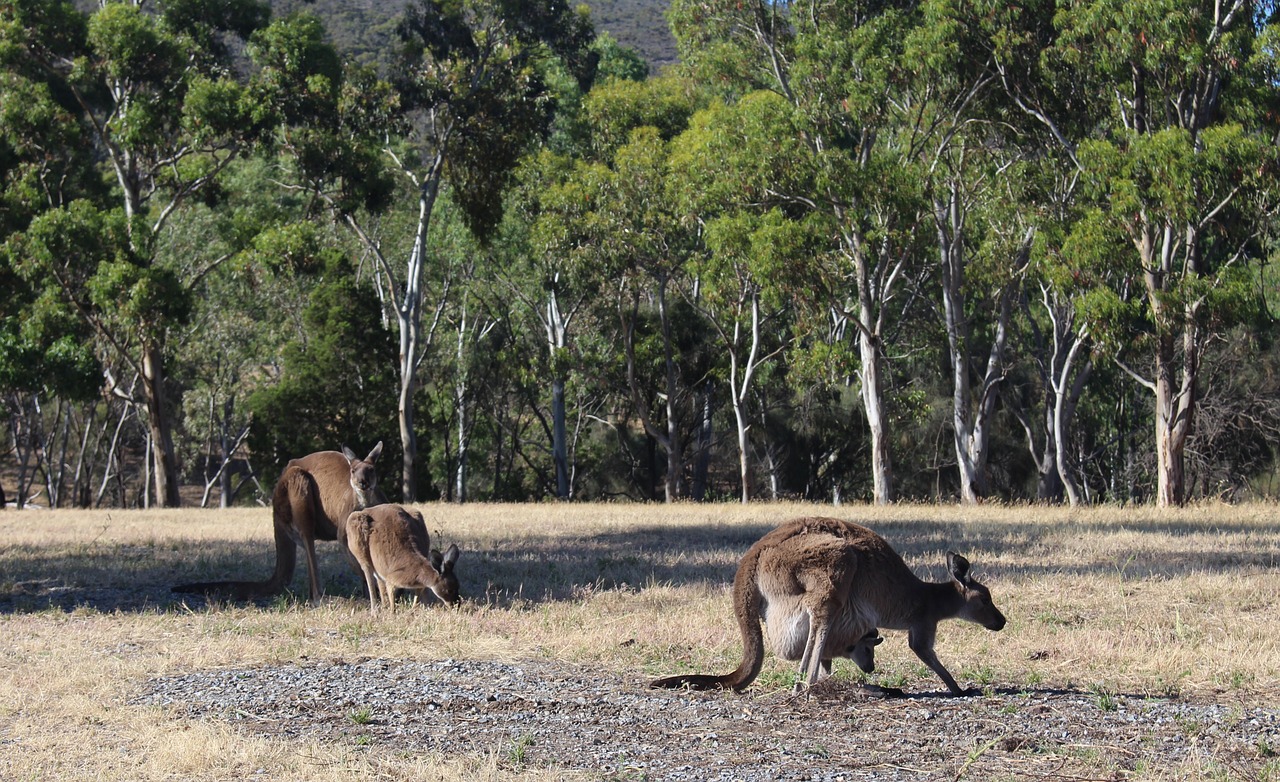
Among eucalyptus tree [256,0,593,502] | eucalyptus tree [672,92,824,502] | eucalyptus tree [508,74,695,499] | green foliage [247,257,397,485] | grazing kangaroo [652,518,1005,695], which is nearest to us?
grazing kangaroo [652,518,1005,695]

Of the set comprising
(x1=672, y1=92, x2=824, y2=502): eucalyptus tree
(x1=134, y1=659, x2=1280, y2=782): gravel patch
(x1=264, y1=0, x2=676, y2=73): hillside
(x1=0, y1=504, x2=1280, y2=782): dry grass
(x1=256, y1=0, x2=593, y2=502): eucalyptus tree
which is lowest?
(x1=134, y1=659, x2=1280, y2=782): gravel patch

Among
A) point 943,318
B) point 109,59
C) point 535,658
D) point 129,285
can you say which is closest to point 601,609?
point 535,658

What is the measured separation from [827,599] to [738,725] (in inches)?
31.4

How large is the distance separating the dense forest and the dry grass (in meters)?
7.03

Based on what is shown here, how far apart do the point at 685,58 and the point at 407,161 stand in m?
9.20

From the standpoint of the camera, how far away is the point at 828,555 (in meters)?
6.85

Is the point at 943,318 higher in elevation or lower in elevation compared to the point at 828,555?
higher

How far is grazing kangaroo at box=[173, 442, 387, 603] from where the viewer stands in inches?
418

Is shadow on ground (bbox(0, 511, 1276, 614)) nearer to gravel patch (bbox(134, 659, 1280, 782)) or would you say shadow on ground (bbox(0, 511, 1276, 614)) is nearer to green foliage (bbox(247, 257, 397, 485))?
gravel patch (bbox(134, 659, 1280, 782))

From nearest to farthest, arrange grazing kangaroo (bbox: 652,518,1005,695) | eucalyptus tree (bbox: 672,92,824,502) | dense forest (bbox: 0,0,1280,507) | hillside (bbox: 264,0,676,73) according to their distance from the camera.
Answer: grazing kangaroo (bbox: 652,518,1005,695)
dense forest (bbox: 0,0,1280,507)
eucalyptus tree (bbox: 672,92,824,502)
hillside (bbox: 264,0,676,73)

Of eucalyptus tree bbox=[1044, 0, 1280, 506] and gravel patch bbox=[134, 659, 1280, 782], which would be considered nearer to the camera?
gravel patch bbox=[134, 659, 1280, 782]

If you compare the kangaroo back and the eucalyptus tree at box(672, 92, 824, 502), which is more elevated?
the eucalyptus tree at box(672, 92, 824, 502)

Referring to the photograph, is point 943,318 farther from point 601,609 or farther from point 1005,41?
point 601,609

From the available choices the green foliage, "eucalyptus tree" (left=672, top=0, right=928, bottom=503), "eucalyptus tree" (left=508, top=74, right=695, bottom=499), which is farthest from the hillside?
"eucalyptus tree" (left=672, top=0, right=928, bottom=503)
